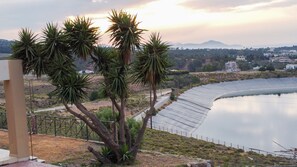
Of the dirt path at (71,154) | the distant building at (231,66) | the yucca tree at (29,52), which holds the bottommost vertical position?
the distant building at (231,66)

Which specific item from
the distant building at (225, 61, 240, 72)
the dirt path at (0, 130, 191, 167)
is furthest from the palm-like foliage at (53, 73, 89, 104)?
the distant building at (225, 61, 240, 72)

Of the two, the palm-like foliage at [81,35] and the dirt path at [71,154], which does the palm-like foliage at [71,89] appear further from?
the dirt path at [71,154]

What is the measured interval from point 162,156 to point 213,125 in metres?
33.7

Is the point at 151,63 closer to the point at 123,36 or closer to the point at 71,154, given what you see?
the point at 123,36

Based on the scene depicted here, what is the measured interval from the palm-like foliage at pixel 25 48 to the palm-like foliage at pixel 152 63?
3087 mm

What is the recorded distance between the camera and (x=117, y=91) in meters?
11.8

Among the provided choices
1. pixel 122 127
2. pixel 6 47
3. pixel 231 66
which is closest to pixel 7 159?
pixel 122 127

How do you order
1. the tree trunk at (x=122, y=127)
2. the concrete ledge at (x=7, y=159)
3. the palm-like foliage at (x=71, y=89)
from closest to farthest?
the concrete ledge at (x=7, y=159) → the palm-like foliage at (x=71, y=89) → the tree trunk at (x=122, y=127)

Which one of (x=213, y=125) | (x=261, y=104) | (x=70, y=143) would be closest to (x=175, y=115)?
(x=213, y=125)

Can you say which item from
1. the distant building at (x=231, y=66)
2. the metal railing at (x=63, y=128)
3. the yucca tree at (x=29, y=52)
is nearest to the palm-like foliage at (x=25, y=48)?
the yucca tree at (x=29, y=52)

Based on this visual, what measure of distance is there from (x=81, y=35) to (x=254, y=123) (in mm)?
38969

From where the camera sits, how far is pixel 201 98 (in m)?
67.9

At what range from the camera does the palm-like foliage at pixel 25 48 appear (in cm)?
1185

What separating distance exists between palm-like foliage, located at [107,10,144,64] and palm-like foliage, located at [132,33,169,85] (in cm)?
36
